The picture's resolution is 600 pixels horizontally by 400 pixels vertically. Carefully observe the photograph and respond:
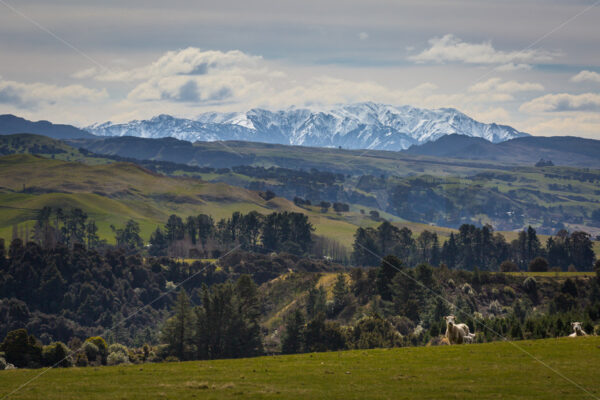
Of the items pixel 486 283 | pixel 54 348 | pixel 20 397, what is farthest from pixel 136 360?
pixel 486 283

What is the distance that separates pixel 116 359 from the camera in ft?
323

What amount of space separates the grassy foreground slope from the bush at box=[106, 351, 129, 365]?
53469 millimetres

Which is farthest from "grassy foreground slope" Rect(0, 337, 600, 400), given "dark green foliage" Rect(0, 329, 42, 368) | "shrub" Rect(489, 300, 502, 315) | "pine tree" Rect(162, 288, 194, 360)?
"shrub" Rect(489, 300, 502, 315)

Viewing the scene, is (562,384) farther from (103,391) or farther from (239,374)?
(103,391)

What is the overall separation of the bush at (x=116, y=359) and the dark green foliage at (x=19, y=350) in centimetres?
1935

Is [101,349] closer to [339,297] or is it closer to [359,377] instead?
[359,377]

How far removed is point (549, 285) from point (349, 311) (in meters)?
53.6

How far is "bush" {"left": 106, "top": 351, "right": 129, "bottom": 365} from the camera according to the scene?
97.4 m

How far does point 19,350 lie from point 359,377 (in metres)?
53.3

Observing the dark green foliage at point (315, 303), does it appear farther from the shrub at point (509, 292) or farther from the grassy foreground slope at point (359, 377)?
the grassy foreground slope at point (359, 377)

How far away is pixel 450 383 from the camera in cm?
3728

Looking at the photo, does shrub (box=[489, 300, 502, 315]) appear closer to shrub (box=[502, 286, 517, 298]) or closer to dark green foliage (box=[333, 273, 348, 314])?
shrub (box=[502, 286, 517, 298])

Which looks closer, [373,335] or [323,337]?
[373,335]

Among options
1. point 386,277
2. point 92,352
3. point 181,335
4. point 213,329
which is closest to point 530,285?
point 386,277
